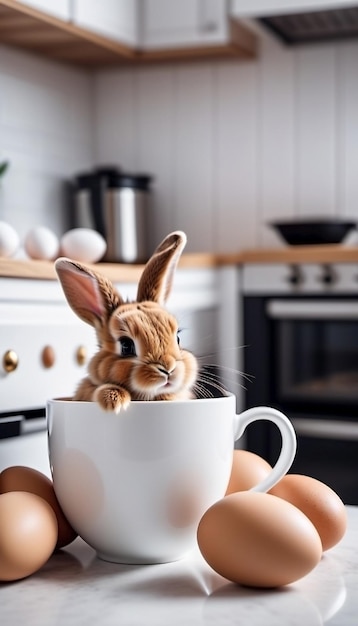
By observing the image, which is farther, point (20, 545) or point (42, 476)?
point (42, 476)

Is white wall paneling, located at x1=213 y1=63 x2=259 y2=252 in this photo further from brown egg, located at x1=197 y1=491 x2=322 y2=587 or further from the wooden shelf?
brown egg, located at x1=197 y1=491 x2=322 y2=587

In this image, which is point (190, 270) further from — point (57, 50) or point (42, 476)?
point (42, 476)

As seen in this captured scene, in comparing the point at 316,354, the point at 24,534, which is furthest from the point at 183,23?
the point at 24,534

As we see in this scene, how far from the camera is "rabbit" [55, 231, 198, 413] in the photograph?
58cm

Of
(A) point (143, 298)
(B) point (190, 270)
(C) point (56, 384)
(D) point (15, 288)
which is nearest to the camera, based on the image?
(A) point (143, 298)

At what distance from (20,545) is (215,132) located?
2476 millimetres

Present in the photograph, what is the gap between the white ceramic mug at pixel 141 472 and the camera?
564 millimetres

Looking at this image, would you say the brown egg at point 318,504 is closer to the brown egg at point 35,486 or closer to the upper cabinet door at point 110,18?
the brown egg at point 35,486

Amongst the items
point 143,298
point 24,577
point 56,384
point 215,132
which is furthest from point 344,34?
point 24,577

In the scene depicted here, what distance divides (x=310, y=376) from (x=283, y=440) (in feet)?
5.82

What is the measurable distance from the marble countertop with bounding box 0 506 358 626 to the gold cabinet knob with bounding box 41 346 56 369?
844 mm

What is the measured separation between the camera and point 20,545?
53 centimetres

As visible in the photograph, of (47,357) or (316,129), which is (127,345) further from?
(316,129)

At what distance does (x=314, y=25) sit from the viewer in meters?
2.61
